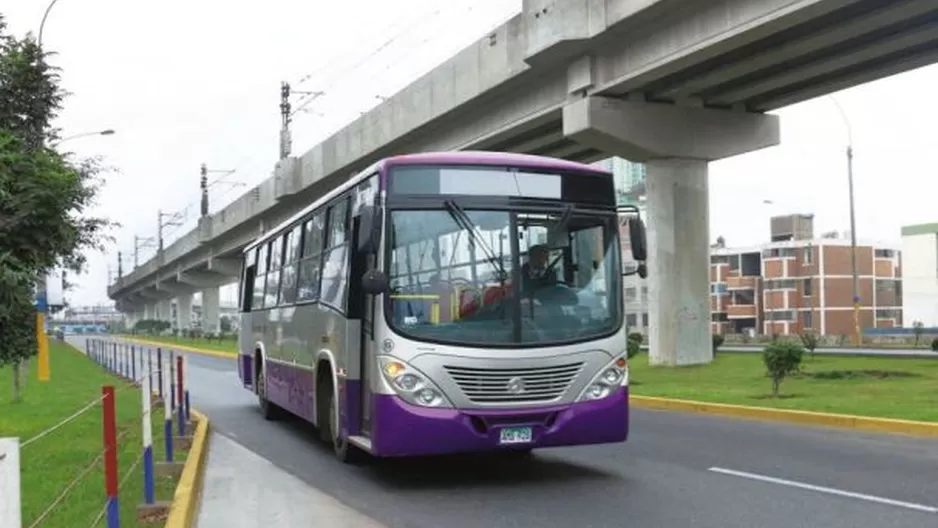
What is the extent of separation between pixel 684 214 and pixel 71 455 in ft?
68.2

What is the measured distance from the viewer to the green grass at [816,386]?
51.8ft

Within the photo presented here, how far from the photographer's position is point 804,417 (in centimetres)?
1482

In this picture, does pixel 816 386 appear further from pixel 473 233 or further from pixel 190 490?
pixel 190 490

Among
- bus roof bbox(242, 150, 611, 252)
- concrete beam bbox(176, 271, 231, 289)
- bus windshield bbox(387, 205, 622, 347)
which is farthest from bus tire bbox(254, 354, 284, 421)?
concrete beam bbox(176, 271, 231, 289)

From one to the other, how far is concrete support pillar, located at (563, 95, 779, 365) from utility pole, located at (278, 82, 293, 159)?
2846 cm

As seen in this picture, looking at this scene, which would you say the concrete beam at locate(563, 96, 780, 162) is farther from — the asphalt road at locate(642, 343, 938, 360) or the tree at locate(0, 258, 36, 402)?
the tree at locate(0, 258, 36, 402)

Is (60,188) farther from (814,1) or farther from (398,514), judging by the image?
(814,1)

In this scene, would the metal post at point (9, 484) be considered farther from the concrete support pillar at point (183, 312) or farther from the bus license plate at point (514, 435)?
the concrete support pillar at point (183, 312)

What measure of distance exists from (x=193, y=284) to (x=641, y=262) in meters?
95.5

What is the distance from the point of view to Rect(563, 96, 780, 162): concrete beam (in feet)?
84.9

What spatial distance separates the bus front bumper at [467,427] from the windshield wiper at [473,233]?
4.49 feet

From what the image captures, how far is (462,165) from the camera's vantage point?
10.0 metres

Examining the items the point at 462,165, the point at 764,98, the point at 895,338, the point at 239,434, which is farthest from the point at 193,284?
the point at 462,165

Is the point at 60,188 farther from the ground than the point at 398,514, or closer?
farther from the ground
